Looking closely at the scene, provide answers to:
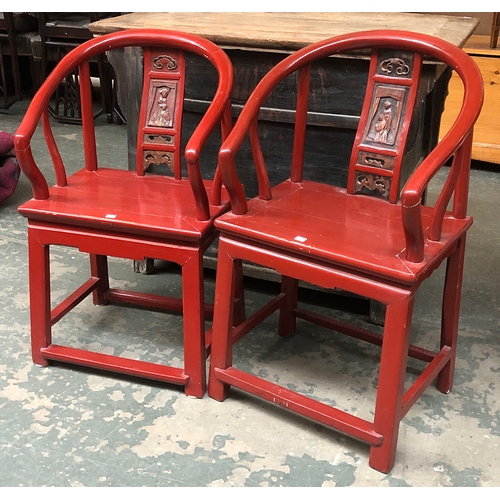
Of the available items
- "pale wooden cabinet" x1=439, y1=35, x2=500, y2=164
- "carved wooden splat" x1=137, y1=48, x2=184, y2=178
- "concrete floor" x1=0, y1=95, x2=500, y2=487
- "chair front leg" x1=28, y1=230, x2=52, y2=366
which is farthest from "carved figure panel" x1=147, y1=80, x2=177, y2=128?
"pale wooden cabinet" x1=439, y1=35, x2=500, y2=164

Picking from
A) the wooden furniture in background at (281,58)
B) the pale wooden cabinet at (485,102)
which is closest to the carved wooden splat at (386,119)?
the wooden furniture in background at (281,58)

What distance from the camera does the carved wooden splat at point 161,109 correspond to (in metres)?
1.84

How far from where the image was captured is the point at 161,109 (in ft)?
6.11

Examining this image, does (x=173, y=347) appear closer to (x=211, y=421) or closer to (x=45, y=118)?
(x=211, y=421)

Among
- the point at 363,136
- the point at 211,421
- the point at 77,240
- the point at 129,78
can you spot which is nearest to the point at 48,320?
the point at 77,240

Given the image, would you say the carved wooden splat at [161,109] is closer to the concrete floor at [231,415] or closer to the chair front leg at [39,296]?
the chair front leg at [39,296]

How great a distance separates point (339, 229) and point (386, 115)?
360 millimetres

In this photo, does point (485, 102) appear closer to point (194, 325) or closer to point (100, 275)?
point (100, 275)

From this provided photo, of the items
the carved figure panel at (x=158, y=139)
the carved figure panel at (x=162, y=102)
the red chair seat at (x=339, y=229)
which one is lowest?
the red chair seat at (x=339, y=229)

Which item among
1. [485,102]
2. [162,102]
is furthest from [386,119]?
[485,102]

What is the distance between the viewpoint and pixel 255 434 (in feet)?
5.24

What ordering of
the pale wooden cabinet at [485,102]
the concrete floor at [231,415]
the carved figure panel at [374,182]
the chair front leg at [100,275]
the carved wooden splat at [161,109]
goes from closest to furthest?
the concrete floor at [231,415], the carved figure panel at [374,182], the carved wooden splat at [161,109], the chair front leg at [100,275], the pale wooden cabinet at [485,102]

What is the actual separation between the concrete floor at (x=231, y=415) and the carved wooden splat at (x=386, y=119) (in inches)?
21.4

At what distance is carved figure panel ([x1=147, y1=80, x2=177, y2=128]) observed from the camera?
1853mm
